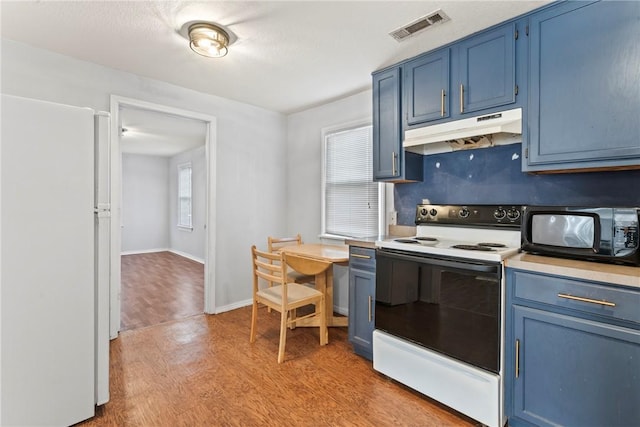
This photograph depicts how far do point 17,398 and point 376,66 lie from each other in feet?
10.6

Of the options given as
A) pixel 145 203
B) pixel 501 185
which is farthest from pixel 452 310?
pixel 145 203

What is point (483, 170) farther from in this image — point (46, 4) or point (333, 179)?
point (46, 4)

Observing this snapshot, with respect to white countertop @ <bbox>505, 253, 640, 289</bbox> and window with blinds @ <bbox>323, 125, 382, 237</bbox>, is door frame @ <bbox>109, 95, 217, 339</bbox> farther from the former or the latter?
white countertop @ <bbox>505, 253, 640, 289</bbox>

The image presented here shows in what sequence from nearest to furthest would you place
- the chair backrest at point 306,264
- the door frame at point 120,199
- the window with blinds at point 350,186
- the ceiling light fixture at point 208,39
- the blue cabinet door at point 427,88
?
1. the ceiling light fixture at point 208,39
2. the blue cabinet door at point 427,88
3. the chair backrest at point 306,264
4. the door frame at point 120,199
5. the window with blinds at point 350,186

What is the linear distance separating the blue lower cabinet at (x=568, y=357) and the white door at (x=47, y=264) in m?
2.39

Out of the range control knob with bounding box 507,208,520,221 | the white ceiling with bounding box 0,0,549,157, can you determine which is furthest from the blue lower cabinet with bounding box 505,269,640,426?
the white ceiling with bounding box 0,0,549,157

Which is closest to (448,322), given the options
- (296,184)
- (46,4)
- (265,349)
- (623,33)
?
(265,349)

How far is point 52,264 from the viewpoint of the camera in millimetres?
1671

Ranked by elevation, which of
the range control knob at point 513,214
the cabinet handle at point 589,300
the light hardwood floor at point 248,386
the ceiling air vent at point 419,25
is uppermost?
the ceiling air vent at point 419,25

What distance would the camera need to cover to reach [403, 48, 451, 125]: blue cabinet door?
234 cm

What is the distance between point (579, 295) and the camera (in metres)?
1.51

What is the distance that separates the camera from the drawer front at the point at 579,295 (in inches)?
54.6

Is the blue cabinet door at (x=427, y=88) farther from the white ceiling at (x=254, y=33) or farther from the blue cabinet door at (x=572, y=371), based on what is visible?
the blue cabinet door at (x=572, y=371)

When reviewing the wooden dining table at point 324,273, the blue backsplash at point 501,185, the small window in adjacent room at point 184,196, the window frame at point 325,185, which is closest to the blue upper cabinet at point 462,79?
the blue backsplash at point 501,185
